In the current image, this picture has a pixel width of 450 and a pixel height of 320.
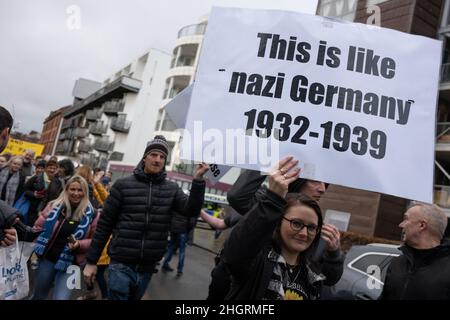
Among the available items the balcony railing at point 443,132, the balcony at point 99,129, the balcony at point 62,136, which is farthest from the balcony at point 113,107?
the balcony railing at point 443,132

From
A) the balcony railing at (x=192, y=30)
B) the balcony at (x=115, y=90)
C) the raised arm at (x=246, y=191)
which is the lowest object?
the raised arm at (x=246, y=191)

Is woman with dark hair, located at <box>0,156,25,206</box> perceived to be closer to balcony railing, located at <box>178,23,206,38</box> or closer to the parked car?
the parked car

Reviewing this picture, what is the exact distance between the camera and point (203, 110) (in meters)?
2.40

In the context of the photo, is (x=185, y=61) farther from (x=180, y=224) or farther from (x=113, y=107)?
(x=180, y=224)

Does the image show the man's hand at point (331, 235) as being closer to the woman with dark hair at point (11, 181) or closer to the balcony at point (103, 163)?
the woman with dark hair at point (11, 181)

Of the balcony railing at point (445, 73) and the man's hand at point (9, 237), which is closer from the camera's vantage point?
the man's hand at point (9, 237)

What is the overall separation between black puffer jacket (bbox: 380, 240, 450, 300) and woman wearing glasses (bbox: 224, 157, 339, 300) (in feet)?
3.52

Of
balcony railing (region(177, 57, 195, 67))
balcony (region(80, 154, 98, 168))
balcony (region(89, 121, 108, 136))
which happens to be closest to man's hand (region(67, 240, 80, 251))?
balcony railing (region(177, 57, 195, 67))

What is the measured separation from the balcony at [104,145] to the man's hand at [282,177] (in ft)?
156

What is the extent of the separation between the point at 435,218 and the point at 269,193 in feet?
5.95

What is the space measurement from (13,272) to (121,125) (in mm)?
44982

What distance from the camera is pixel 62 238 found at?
156 inches

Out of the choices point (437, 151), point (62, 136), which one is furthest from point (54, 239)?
point (62, 136)

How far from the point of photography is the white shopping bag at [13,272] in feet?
7.46
